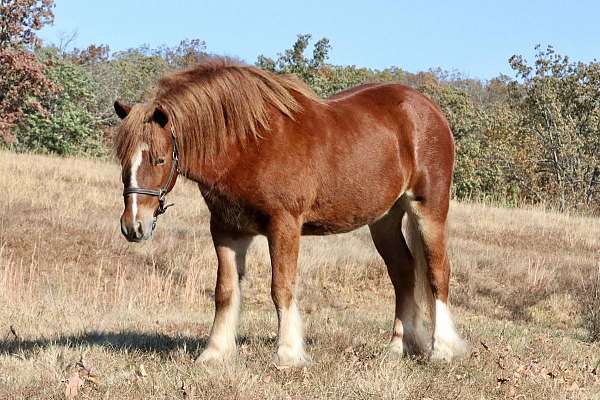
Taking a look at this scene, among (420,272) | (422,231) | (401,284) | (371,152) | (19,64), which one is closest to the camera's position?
(371,152)

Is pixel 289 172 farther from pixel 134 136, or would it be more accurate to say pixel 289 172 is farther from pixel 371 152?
pixel 134 136

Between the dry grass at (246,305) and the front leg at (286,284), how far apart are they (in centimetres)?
16

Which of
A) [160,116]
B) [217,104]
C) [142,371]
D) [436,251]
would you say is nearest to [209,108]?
[217,104]

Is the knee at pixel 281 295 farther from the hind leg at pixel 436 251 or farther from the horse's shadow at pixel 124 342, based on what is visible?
the hind leg at pixel 436 251

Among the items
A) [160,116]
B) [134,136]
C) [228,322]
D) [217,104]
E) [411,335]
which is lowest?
[411,335]

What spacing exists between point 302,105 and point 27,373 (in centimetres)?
255

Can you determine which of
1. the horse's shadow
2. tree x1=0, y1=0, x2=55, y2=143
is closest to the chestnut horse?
the horse's shadow

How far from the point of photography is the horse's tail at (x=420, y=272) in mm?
6035

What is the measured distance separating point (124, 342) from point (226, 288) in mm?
1099

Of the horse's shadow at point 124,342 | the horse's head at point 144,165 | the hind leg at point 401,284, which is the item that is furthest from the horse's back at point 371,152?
the horse's shadow at point 124,342

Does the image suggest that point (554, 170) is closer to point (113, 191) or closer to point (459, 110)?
point (459, 110)

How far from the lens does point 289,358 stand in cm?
496

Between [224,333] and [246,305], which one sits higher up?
[224,333]

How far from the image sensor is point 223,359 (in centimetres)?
509
